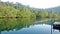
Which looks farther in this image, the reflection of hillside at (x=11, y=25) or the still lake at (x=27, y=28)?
the reflection of hillside at (x=11, y=25)

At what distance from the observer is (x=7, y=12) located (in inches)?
2128

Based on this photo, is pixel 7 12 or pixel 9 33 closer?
pixel 9 33

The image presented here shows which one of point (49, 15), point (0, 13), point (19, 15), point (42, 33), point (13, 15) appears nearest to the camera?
point (42, 33)

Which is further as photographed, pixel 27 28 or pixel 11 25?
pixel 11 25

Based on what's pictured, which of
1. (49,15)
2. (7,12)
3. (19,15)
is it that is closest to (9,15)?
(7,12)

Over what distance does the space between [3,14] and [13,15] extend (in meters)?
5.38

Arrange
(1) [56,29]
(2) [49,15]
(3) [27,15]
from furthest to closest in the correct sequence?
(2) [49,15] < (3) [27,15] < (1) [56,29]

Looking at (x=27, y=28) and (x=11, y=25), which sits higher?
(x=27, y=28)

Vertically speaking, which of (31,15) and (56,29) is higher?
(56,29)

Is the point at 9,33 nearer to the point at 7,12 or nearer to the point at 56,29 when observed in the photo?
the point at 56,29

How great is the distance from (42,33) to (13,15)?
38.3 metres

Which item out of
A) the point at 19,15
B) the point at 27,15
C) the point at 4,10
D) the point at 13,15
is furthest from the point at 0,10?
the point at 27,15

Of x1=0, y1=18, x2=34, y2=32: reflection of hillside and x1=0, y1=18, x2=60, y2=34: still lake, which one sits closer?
x1=0, y1=18, x2=60, y2=34: still lake

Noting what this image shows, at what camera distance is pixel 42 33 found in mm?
19000
